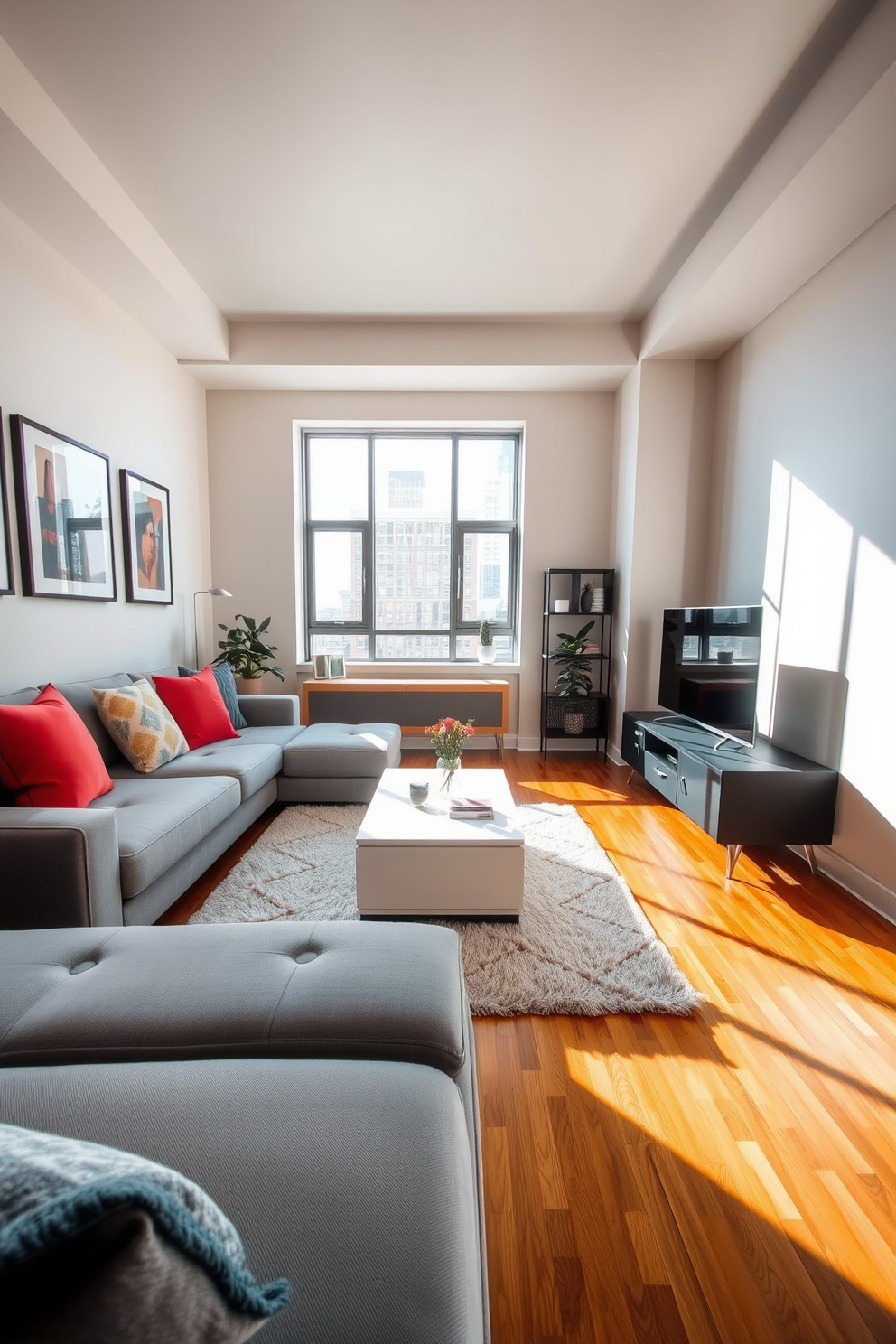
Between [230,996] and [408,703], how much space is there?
12.0ft

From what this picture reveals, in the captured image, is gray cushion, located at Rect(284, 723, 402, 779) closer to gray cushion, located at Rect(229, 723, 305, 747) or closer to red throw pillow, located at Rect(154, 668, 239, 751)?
gray cushion, located at Rect(229, 723, 305, 747)

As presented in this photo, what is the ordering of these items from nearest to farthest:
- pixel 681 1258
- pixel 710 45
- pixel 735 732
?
pixel 681 1258
pixel 710 45
pixel 735 732

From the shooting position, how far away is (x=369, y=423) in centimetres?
485

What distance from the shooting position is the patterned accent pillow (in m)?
2.68

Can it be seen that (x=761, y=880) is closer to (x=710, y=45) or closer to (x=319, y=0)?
(x=710, y=45)

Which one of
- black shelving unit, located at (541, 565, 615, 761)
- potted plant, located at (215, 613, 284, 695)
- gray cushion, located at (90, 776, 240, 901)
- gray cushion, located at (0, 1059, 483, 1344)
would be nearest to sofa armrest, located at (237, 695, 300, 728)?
potted plant, located at (215, 613, 284, 695)

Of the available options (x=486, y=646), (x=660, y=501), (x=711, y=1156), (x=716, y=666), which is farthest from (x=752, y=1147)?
(x=486, y=646)

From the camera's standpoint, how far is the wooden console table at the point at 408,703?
4.67m

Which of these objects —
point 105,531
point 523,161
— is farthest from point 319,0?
point 105,531

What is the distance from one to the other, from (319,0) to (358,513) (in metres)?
3.35

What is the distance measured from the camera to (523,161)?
8.47ft

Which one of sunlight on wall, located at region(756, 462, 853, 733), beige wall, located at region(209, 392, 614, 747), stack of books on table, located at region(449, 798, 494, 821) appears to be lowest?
stack of books on table, located at region(449, 798, 494, 821)

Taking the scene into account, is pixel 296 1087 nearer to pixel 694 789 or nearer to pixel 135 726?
pixel 135 726

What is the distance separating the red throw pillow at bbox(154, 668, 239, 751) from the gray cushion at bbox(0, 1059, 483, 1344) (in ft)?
8.08
